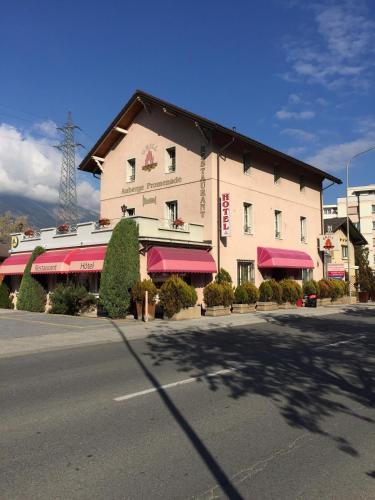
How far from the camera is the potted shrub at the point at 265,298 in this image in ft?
80.6

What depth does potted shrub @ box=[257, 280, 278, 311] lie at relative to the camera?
24.6 meters

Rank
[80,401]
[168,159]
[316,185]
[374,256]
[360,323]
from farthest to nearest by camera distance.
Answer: [374,256], [316,185], [168,159], [360,323], [80,401]

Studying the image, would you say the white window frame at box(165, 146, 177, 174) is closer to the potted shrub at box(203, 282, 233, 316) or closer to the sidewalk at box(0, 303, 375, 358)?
the potted shrub at box(203, 282, 233, 316)

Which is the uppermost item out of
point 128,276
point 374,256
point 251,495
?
point 374,256

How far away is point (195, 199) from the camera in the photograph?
2439 centimetres

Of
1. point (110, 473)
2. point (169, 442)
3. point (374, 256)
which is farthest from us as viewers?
point (374, 256)

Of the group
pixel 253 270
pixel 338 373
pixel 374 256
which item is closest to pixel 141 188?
pixel 253 270

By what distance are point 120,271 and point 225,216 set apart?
646 centimetres

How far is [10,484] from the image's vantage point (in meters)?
4.00

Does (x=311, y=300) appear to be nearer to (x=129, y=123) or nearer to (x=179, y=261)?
(x=179, y=261)

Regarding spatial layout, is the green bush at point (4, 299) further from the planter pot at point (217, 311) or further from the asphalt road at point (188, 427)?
the asphalt road at point (188, 427)

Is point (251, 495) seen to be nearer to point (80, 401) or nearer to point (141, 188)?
point (80, 401)

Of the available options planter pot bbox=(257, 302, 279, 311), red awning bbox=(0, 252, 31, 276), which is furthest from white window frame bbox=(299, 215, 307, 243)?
red awning bbox=(0, 252, 31, 276)

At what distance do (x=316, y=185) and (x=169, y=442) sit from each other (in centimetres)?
3112
